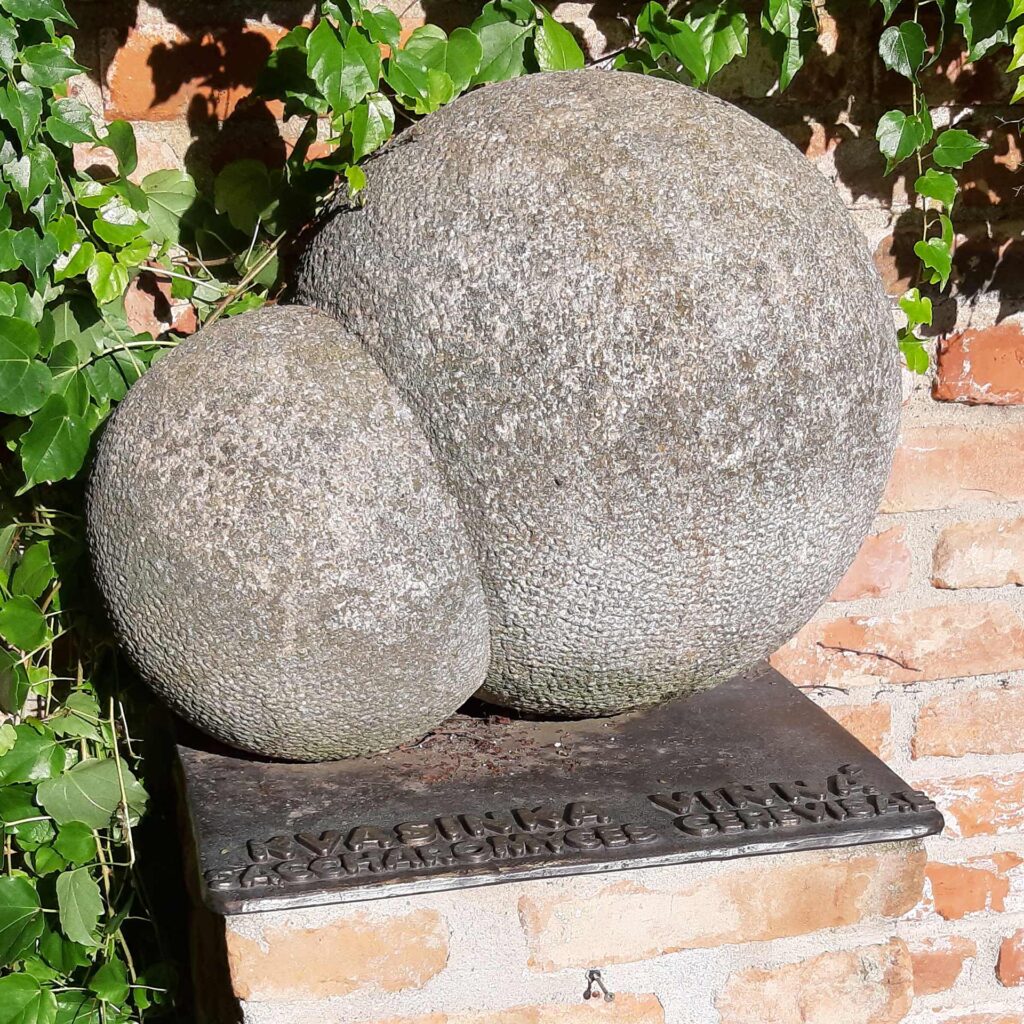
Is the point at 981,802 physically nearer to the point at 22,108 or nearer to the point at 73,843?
the point at 73,843

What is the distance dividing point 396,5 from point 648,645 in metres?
0.79

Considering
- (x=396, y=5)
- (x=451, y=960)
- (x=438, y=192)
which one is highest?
(x=396, y=5)

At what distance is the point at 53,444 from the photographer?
46.6 inches

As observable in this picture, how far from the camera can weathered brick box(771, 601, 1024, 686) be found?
65.7 inches

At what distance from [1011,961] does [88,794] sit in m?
1.33

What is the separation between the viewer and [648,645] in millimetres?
1076

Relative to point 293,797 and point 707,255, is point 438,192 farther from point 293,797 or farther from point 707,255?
point 293,797

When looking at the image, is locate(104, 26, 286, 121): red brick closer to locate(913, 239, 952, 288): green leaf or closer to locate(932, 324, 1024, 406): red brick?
locate(913, 239, 952, 288): green leaf

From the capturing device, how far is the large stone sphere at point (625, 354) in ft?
3.21

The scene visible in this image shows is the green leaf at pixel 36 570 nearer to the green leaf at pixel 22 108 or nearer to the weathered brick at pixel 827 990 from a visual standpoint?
the green leaf at pixel 22 108

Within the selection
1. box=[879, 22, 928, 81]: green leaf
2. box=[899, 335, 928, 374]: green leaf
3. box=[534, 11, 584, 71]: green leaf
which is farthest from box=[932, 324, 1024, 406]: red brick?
box=[534, 11, 584, 71]: green leaf

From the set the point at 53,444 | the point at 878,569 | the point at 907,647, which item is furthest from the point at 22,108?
the point at 907,647

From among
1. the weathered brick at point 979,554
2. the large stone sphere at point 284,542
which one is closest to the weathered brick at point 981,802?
the weathered brick at point 979,554

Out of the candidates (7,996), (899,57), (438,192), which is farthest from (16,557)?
(899,57)
